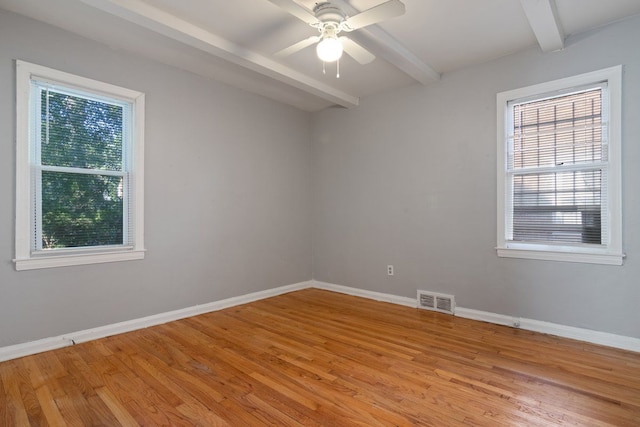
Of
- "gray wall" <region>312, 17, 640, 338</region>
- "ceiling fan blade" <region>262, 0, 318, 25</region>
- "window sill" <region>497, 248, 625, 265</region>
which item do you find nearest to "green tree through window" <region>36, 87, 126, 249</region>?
"ceiling fan blade" <region>262, 0, 318, 25</region>

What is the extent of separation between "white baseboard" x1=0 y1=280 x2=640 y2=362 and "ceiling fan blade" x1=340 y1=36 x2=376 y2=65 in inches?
108

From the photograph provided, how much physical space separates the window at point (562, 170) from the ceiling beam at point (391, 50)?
0.83 m

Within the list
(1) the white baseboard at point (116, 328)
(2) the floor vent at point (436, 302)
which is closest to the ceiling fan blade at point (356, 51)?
(2) the floor vent at point (436, 302)

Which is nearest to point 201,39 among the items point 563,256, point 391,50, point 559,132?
point 391,50

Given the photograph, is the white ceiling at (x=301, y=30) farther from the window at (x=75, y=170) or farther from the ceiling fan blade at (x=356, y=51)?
the window at (x=75, y=170)

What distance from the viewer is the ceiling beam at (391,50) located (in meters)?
2.71

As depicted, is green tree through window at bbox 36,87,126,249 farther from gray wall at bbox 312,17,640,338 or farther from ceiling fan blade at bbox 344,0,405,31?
gray wall at bbox 312,17,640,338

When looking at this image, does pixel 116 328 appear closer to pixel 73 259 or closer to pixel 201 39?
pixel 73 259

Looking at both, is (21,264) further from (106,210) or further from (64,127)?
(64,127)

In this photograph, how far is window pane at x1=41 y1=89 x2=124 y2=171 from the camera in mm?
2832

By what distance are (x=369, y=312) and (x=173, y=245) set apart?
230 cm

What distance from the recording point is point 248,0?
8.09 feet

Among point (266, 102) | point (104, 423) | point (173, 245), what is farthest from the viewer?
point (266, 102)

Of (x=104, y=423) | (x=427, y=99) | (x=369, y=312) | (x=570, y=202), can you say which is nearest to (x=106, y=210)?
(x=104, y=423)
